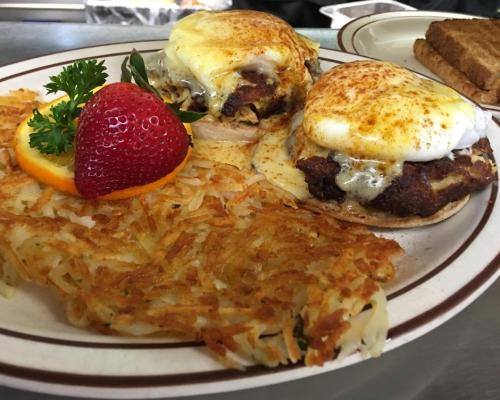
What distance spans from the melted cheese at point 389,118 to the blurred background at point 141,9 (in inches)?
99.8

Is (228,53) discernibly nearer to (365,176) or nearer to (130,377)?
(365,176)

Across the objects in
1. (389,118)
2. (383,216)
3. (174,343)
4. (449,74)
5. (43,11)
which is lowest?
(43,11)

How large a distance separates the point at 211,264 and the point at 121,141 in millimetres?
385

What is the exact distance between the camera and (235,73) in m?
1.79

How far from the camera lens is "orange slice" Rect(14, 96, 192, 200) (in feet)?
4.69

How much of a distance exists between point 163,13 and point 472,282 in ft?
10.9

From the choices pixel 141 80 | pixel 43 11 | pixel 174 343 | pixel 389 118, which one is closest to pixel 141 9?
pixel 43 11

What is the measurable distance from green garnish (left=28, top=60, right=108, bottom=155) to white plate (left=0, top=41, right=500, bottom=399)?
1.28 feet

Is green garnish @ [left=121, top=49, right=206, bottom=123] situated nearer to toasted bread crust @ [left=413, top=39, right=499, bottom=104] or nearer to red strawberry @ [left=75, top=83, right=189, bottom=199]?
red strawberry @ [left=75, top=83, right=189, bottom=199]

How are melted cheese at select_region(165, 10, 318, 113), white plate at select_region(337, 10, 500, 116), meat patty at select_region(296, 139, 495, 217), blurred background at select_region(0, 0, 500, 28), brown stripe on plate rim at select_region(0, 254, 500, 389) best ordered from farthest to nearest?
blurred background at select_region(0, 0, 500, 28) < white plate at select_region(337, 10, 500, 116) < melted cheese at select_region(165, 10, 318, 113) < meat patty at select_region(296, 139, 495, 217) < brown stripe on plate rim at select_region(0, 254, 500, 389)

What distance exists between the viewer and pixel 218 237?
130 centimetres

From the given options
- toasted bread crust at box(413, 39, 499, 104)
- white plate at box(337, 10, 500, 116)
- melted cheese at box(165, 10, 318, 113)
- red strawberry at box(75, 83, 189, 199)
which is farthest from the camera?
white plate at box(337, 10, 500, 116)

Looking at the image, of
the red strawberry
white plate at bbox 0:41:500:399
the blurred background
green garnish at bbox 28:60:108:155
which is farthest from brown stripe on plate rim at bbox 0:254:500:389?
the blurred background

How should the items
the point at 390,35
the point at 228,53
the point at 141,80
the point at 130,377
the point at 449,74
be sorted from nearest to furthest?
the point at 130,377 → the point at 141,80 → the point at 228,53 → the point at 449,74 → the point at 390,35
